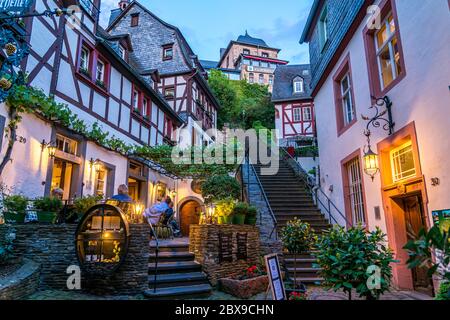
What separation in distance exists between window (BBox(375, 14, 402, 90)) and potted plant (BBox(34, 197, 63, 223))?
727cm

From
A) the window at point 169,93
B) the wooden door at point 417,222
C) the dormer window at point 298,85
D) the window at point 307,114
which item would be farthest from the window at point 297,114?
the wooden door at point 417,222

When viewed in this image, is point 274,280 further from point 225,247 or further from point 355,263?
point 225,247

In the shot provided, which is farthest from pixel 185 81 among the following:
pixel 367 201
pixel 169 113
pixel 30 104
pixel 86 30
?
pixel 367 201

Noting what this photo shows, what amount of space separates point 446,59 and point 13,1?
765 cm

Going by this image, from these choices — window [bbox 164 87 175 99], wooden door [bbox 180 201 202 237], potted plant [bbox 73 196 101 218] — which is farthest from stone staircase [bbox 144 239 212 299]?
window [bbox 164 87 175 99]

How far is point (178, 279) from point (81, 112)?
19.2ft

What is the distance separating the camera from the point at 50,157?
7625 millimetres

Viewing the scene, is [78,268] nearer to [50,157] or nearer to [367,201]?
[50,157]

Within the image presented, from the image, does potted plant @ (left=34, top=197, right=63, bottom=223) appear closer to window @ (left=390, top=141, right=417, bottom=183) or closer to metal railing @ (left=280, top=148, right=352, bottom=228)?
window @ (left=390, top=141, right=417, bottom=183)

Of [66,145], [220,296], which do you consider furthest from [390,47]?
[66,145]

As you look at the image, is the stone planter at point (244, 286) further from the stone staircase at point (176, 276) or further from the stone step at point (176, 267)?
the stone step at point (176, 267)

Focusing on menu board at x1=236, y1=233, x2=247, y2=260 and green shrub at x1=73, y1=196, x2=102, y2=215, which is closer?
green shrub at x1=73, y1=196, x2=102, y2=215

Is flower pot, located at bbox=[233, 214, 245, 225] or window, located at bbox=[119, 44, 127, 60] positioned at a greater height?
window, located at bbox=[119, 44, 127, 60]

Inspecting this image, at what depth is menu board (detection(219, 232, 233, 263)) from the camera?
22.8 feet
